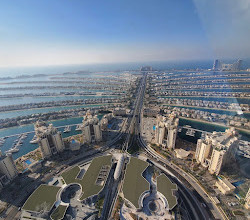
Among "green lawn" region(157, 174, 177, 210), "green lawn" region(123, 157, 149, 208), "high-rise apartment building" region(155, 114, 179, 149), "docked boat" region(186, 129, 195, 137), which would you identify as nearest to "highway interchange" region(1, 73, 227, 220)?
"green lawn" region(123, 157, 149, 208)

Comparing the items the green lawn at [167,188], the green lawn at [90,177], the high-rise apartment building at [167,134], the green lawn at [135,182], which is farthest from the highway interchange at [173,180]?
the high-rise apartment building at [167,134]

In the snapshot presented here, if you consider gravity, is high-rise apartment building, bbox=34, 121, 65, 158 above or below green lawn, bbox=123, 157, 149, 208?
above

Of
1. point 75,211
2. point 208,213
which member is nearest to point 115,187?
point 75,211

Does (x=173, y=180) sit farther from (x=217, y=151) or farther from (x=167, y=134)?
(x=167, y=134)

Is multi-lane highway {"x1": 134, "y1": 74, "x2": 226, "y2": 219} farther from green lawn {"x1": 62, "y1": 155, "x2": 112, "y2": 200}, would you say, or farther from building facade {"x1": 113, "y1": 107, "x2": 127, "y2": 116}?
building facade {"x1": 113, "y1": 107, "x2": 127, "y2": 116}

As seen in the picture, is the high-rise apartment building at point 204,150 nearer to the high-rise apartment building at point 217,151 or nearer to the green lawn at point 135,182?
the high-rise apartment building at point 217,151

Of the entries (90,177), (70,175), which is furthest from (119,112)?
(70,175)
